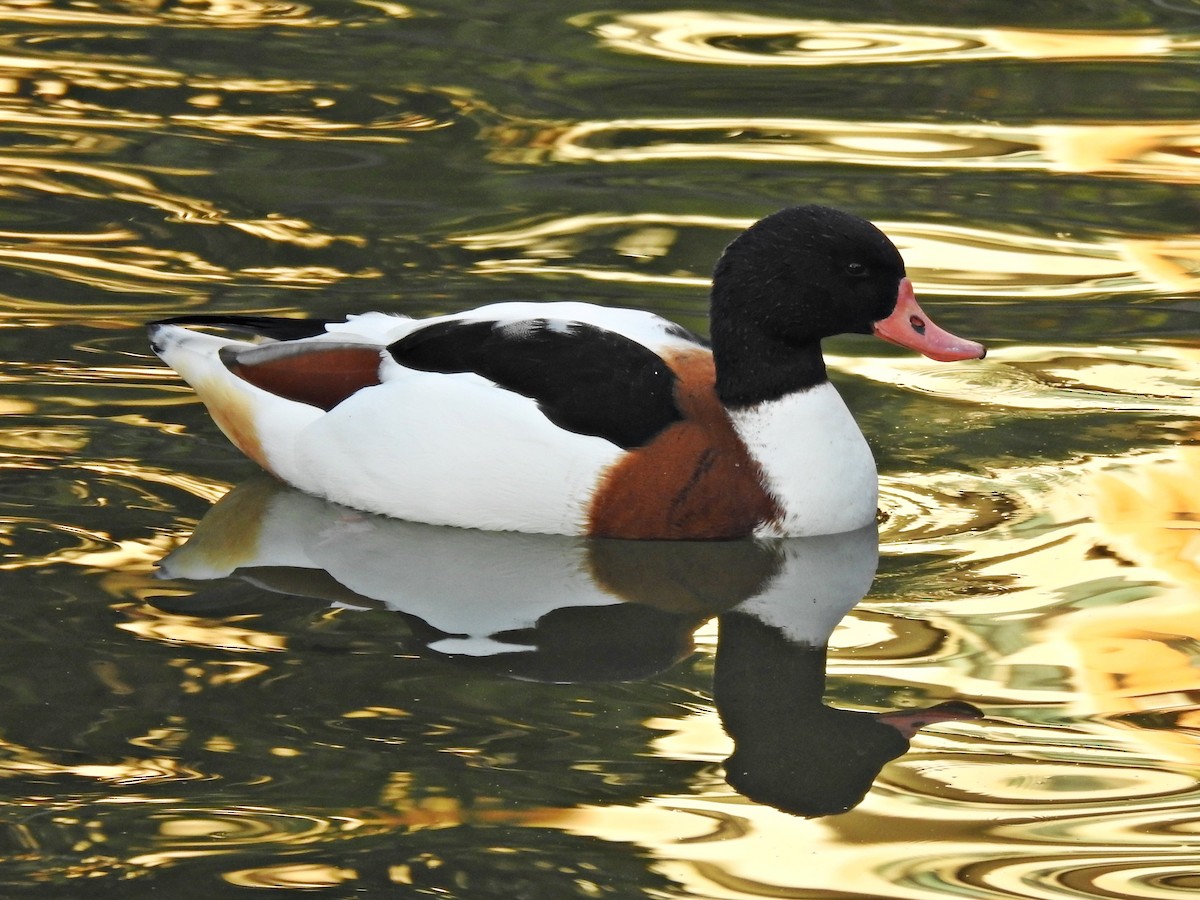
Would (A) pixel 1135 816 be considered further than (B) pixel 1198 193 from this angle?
No

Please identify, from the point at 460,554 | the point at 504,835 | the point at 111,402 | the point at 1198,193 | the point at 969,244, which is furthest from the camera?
the point at 1198,193

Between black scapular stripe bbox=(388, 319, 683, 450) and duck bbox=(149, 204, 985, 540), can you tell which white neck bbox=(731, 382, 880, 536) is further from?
black scapular stripe bbox=(388, 319, 683, 450)

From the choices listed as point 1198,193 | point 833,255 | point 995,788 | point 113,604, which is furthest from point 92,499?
point 1198,193

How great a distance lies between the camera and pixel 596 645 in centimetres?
681

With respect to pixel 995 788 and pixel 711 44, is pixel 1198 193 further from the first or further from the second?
pixel 995 788

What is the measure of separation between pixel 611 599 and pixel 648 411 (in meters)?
0.74

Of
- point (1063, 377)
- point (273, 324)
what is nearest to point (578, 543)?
point (273, 324)

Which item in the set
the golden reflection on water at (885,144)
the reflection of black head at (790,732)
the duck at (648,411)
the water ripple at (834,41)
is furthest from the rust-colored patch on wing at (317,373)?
the water ripple at (834,41)

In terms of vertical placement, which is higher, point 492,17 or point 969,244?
point 492,17

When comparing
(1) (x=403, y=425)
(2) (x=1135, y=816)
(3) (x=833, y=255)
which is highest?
(3) (x=833, y=255)

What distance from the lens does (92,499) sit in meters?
7.82

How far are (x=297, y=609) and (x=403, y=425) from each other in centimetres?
100

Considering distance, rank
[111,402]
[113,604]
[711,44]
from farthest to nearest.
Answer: [711,44] < [111,402] < [113,604]

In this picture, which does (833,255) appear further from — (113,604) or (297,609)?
(113,604)
